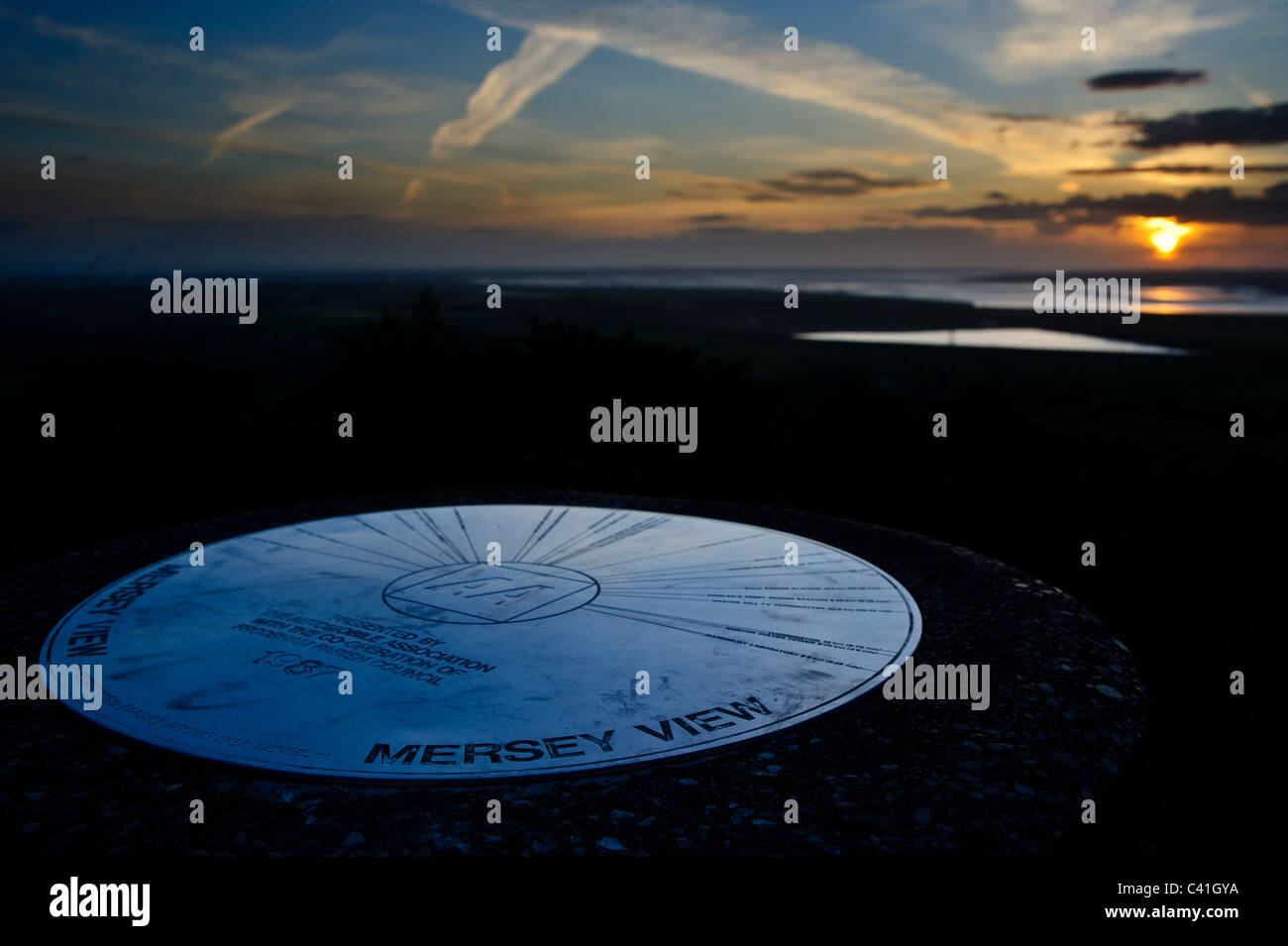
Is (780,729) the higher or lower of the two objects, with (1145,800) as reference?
higher

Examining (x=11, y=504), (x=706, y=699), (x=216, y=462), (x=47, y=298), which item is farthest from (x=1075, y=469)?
(x=47, y=298)

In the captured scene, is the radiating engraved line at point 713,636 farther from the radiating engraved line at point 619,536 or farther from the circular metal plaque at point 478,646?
the radiating engraved line at point 619,536

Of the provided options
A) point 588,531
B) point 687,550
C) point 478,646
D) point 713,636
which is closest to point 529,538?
point 588,531

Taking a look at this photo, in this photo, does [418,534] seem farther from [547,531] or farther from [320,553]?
[547,531]

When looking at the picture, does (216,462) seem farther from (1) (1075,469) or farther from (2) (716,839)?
(1) (1075,469)

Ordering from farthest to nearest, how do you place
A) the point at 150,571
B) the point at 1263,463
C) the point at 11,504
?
the point at 1263,463 → the point at 11,504 → the point at 150,571

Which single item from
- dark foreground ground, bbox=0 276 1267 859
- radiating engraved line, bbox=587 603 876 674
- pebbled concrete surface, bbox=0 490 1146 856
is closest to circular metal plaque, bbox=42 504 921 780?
radiating engraved line, bbox=587 603 876 674

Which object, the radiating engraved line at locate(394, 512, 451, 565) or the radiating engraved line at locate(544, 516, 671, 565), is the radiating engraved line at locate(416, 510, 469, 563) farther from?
the radiating engraved line at locate(544, 516, 671, 565)
